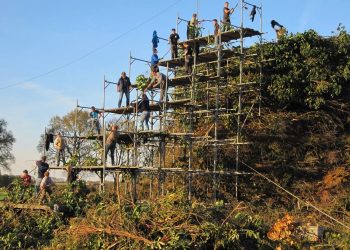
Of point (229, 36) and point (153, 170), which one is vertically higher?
point (229, 36)

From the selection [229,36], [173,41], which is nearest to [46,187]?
[173,41]

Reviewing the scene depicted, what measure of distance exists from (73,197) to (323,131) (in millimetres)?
11273

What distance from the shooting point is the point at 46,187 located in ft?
51.5

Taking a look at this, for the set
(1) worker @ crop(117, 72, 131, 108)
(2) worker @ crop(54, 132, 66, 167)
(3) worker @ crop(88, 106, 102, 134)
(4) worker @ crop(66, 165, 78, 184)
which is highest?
(1) worker @ crop(117, 72, 131, 108)

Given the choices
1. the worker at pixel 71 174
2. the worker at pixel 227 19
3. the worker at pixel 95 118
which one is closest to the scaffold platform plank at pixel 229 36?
the worker at pixel 227 19

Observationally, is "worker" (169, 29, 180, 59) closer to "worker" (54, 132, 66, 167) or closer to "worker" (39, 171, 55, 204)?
"worker" (54, 132, 66, 167)

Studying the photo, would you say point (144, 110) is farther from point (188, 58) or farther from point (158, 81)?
point (188, 58)

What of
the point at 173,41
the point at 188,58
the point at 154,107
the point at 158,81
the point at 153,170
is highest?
the point at 173,41

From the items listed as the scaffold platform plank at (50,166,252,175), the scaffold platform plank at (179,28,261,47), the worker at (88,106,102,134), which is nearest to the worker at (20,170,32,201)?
the scaffold platform plank at (50,166,252,175)

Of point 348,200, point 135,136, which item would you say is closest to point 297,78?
point 348,200

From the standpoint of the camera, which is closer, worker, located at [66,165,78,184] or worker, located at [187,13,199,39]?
worker, located at [66,165,78,184]

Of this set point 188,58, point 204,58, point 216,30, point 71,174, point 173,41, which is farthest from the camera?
point 204,58

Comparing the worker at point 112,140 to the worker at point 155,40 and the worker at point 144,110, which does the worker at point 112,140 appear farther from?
the worker at point 155,40

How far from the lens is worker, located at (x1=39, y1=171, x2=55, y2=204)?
1498 cm
